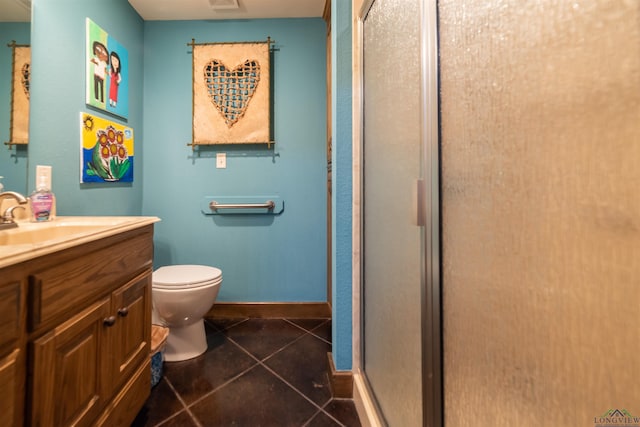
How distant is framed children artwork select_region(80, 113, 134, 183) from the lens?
1515 mm

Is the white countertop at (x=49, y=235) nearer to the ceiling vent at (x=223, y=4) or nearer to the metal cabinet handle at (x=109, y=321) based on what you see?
the metal cabinet handle at (x=109, y=321)

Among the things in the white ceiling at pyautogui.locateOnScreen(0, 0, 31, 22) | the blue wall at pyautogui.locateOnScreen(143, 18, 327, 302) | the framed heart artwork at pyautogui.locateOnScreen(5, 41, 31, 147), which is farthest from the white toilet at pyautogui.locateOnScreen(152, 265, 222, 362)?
the white ceiling at pyautogui.locateOnScreen(0, 0, 31, 22)

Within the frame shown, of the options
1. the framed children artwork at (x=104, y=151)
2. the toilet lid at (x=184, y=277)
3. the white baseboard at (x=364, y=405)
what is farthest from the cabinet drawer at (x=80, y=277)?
the white baseboard at (x=364, y=405)

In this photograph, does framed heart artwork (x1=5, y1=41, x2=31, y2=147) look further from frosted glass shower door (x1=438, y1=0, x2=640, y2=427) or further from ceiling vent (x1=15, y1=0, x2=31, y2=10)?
frosted glass shower door (x1=438, y1=0, x2=640, y2=427)

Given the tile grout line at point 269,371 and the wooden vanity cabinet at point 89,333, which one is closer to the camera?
the wooden vanity cabinet at point 89,333

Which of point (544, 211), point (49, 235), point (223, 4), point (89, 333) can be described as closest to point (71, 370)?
point (89, 333)

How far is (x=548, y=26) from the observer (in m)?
0.35

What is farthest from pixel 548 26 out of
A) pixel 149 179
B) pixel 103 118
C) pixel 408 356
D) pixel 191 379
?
pixel 149 179

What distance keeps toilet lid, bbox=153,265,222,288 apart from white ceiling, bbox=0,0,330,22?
1.86m

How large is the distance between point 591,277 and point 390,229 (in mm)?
605

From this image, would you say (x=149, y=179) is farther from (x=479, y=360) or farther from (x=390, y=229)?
(x=479, y=360)

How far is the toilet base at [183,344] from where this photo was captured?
1.54 meters

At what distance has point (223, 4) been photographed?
74.7 inches

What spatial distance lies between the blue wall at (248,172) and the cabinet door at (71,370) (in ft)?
4.03
